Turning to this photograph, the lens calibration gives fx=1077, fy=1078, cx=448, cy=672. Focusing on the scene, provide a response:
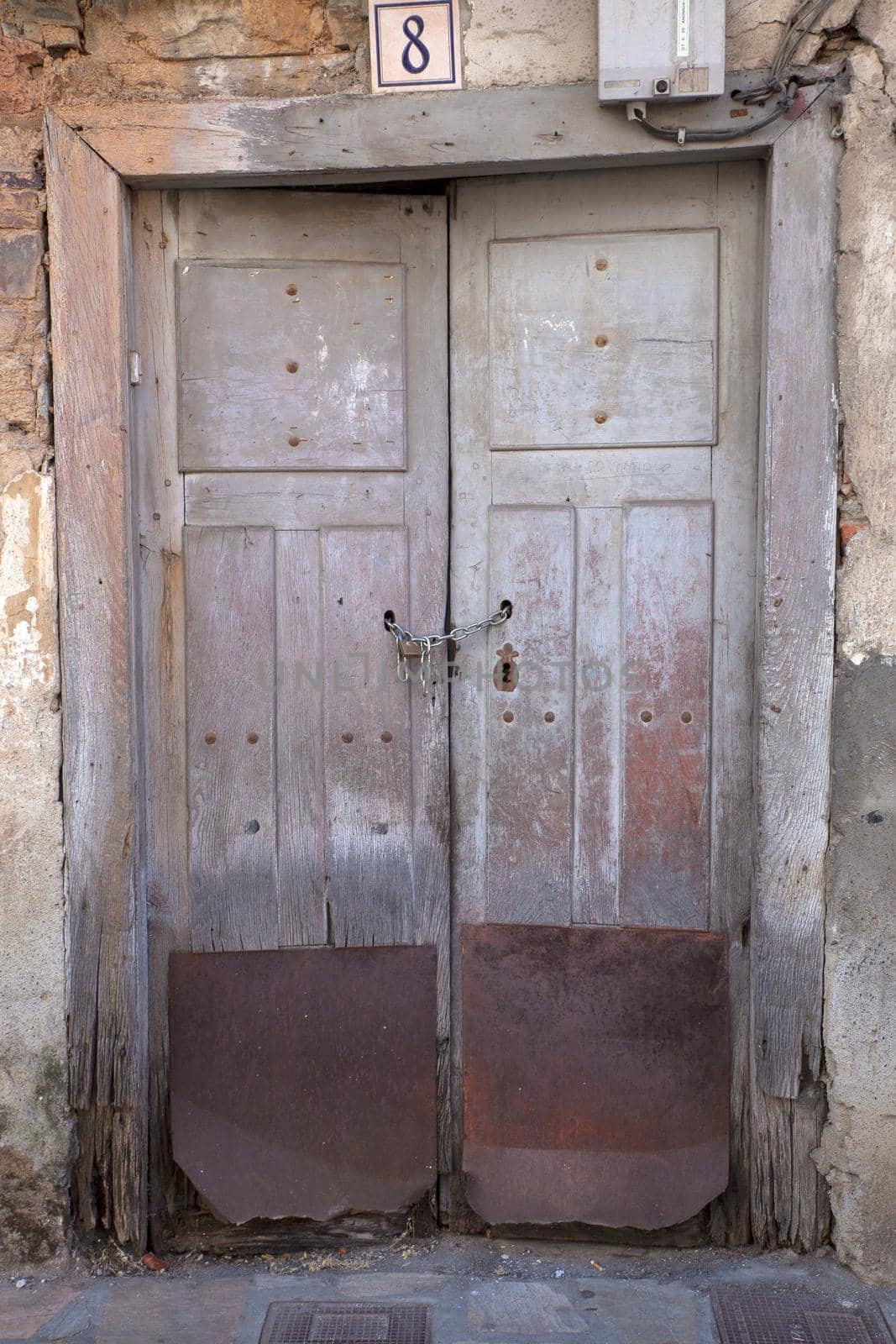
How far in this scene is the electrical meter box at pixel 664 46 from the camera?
93.7 inches

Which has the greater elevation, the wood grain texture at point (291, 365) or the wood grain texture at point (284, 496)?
the wood grain texture at point (291, 365)

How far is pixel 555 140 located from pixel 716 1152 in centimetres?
253

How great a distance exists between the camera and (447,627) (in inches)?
111

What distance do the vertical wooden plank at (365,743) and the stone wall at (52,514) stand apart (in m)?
0.70

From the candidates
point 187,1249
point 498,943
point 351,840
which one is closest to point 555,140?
point 351,840

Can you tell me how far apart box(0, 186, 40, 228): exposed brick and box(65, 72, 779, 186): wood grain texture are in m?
0.20

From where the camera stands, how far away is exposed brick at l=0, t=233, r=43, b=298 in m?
2.62

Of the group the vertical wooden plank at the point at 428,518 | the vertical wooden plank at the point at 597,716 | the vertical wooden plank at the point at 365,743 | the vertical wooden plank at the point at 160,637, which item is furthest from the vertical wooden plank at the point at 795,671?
the vertical wooden plank at the point at 160,637

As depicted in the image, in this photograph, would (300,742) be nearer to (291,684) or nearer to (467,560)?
(291,684)

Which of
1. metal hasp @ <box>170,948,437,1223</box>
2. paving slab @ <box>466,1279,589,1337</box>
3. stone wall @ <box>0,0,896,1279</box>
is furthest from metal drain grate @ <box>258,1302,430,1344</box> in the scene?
stone wall @ <box>0,0,896,1279</box>

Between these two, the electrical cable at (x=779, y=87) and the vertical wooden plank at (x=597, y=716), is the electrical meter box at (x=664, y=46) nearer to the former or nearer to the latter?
the electrical cable at (x=779, y=87)

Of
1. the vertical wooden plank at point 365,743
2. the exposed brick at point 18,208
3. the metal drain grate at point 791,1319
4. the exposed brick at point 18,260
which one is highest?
the exposed brick at point 18,208

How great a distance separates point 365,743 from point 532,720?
441 millimetres

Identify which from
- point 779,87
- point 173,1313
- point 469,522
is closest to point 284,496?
point 469,522
